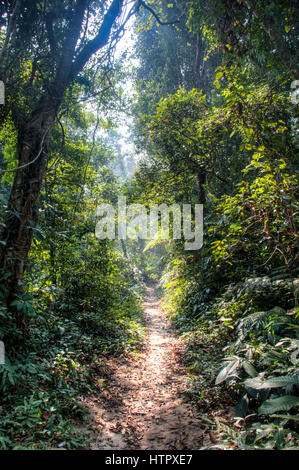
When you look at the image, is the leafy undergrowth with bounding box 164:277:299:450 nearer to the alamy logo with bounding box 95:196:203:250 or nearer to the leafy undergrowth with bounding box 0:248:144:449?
the leafy undergrowth with bounding box 0:248:144:449

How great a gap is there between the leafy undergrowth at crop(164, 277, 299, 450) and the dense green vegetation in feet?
0.07

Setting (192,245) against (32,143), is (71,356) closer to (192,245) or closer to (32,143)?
(32,143)

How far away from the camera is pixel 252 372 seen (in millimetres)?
2760

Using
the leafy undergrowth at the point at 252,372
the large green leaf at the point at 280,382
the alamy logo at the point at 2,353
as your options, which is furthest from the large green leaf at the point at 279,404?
the alamy logo at the point at 2,353

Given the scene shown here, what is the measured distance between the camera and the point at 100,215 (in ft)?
26.2

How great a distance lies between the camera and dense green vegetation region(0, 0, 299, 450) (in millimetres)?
2672

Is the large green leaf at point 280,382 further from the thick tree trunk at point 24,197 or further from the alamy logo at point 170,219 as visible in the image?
the alamy logo at point 170,219

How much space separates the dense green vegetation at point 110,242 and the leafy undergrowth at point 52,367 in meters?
0.02

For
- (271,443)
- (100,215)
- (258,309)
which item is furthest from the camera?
(100,215)

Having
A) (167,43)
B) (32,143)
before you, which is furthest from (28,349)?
(167,43)

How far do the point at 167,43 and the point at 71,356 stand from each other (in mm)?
13859

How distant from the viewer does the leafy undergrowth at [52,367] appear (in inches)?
93.1

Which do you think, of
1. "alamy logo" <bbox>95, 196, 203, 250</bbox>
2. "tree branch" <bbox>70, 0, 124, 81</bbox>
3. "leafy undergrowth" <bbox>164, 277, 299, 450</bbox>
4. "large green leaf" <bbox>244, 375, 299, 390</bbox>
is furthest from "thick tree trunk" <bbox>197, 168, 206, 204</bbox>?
"large green leaf" <bbox>244, 375, 299, 390</bbox>

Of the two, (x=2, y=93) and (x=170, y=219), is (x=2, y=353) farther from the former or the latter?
(x=170, y=219)
